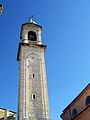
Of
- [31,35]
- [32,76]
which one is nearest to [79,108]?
[32,76]

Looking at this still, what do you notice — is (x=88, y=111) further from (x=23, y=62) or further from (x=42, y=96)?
(x=23, y=62)

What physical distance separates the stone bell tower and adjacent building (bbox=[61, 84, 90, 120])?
3.06 meters

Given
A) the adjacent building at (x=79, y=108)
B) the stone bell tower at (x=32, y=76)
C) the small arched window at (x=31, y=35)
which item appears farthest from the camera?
the small arched window at (x=31, y=35)

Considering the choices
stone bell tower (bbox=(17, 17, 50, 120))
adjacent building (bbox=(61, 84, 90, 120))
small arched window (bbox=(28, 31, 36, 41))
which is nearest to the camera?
adjacent building (bbox=(61, 84, 90, 120))

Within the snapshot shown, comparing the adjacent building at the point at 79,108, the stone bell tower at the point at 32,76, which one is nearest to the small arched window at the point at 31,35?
the stone bell tower at the point at 32,76

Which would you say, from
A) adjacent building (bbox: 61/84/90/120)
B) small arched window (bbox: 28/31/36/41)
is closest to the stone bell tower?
small arched window (bbox: 28/31/36/41)

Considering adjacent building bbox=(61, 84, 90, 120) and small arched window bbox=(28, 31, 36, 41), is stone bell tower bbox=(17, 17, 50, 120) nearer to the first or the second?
small arched window bbox=(28, 31, 36, 41)

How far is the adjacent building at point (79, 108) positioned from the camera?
19097 mm

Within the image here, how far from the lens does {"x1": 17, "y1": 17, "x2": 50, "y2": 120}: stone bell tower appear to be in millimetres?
20531

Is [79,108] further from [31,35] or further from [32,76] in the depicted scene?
[31,35]

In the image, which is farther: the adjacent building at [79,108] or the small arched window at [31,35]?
the small arched window at [31,35]

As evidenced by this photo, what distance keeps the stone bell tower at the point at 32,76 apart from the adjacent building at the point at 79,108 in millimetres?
3060

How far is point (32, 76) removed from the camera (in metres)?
23.0

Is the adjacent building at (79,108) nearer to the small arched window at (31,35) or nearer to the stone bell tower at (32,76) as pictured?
the stone bell tower at (32,76)
